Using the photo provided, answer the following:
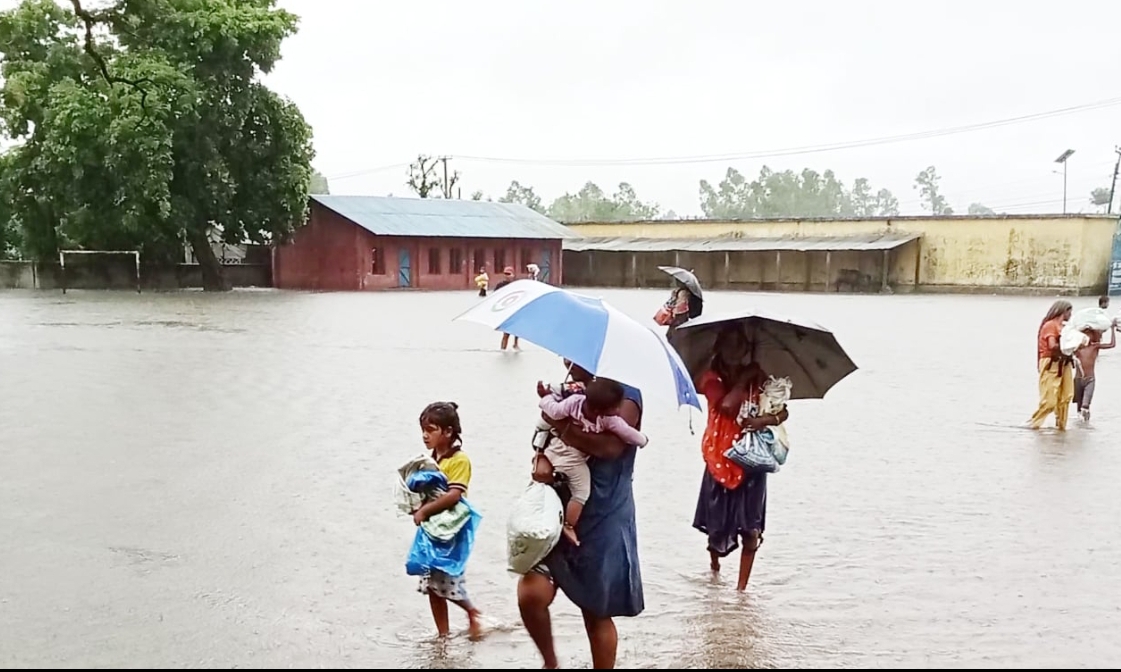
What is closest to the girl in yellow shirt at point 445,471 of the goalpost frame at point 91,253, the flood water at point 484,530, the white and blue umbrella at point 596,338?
the flood water at point 484,530

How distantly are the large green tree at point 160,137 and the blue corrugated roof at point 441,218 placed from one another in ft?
17.9

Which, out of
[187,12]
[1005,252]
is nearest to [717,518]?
[187,12]

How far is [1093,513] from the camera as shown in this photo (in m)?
7.08

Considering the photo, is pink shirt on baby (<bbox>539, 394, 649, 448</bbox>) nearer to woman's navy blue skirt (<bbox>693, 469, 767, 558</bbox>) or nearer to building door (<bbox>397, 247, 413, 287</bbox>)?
woman's navy blue skirt (<bbox>693, 469, 767, 558</bbox>)

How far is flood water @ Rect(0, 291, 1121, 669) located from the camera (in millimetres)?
4617

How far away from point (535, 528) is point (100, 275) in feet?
131

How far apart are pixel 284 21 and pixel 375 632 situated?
36471 millimetres

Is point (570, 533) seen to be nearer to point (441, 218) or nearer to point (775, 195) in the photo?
point (441, 218)

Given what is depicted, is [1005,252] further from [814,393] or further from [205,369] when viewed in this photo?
[814,393]

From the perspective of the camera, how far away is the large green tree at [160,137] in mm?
35250

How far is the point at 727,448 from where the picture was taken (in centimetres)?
527

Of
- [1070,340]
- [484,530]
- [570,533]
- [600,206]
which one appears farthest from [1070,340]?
[600,206]

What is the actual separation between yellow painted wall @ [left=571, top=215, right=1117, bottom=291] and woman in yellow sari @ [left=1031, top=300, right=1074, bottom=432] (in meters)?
36.3

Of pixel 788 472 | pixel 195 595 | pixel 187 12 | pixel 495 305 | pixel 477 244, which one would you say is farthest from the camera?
pixel 477 244
